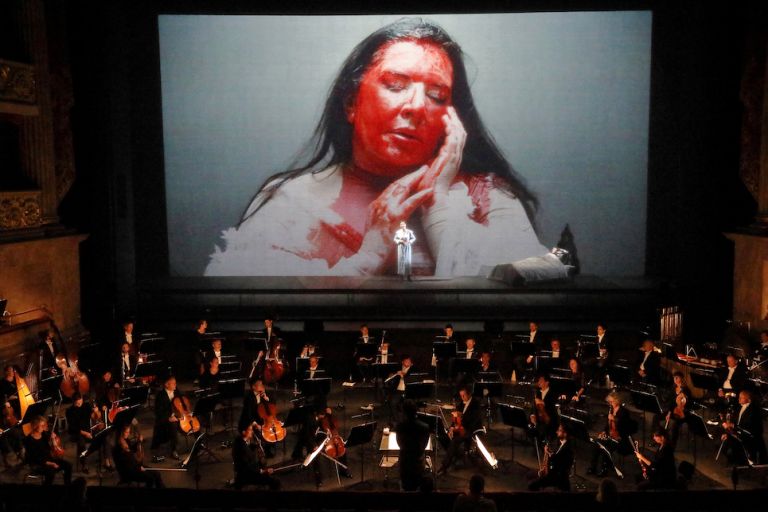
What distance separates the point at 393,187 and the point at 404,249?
1.79m

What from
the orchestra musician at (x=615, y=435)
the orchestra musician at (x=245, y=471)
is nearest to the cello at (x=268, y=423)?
the orchestra musician at (x=245, y=471)

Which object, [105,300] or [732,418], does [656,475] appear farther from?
[105,300]

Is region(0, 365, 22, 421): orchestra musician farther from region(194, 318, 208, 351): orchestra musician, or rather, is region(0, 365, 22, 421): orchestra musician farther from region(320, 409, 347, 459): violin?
region(320, 409, 347, 459): violin

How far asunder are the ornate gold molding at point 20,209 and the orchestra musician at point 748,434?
15.6 meters

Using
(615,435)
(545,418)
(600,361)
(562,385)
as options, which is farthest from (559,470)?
(600,361)

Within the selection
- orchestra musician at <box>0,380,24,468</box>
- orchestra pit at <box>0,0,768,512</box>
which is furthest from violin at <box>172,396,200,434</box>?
orchestra pit at <box>0,0,768,512</box>

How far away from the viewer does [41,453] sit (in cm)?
1141

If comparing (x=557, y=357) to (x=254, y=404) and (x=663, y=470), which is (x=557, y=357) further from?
(x=254, y=404)

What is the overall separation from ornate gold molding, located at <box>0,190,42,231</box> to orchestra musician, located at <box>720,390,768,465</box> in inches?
615

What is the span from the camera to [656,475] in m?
10.8

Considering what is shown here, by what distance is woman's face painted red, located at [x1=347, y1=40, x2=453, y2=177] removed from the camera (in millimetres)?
21859

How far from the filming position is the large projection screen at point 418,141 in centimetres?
2178

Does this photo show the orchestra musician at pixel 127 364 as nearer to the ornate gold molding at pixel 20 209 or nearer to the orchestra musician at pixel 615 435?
the ornate gold molding at pixel 20 209

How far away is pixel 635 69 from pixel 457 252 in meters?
7.06
